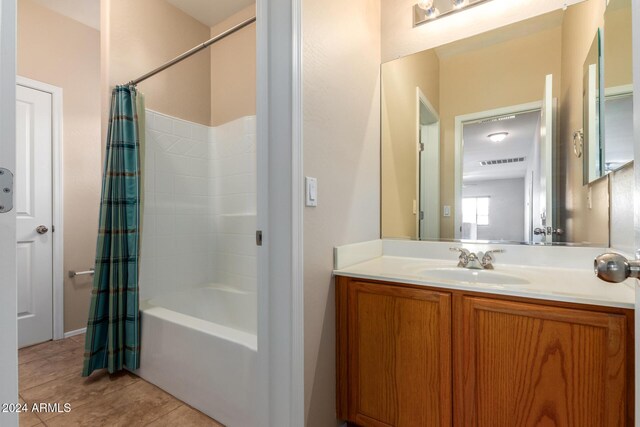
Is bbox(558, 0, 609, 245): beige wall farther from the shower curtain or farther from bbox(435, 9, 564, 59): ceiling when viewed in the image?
the shower curtain

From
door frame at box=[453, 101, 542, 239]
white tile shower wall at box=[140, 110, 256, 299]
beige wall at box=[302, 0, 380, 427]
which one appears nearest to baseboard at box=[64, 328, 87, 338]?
white tile shower wall at box=[140, 110, 256, 299]

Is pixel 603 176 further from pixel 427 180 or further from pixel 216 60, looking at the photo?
pixel 216 60

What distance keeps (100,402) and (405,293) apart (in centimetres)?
171

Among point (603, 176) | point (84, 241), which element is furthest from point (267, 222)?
point (84, 241)

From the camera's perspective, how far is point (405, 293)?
1191 mm

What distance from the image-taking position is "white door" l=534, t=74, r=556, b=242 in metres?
1.41

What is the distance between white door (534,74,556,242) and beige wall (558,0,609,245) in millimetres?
34

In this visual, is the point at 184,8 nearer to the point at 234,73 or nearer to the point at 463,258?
the point at 234,73

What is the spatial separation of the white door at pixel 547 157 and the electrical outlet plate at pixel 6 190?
1.83 meters

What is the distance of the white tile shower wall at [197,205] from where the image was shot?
2166 mm

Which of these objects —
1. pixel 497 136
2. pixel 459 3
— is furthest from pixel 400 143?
pixel 459 3

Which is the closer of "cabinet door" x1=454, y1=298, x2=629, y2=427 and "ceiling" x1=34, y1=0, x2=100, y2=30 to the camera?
"cabinet door" x1=454, y1=298, x2=629, y2=427

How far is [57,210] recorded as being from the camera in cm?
239

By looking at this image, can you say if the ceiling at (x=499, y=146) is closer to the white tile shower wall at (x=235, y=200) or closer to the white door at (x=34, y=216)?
the white tile shower wall at (x=235, y=200)
